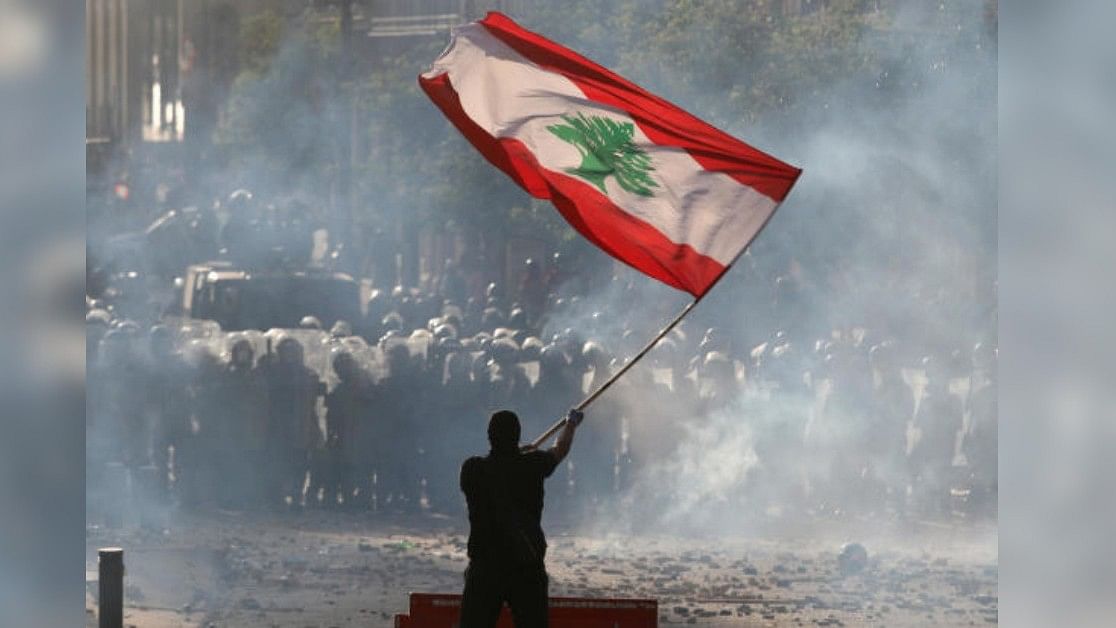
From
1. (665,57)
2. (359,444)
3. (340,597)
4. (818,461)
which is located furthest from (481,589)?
(665,57)

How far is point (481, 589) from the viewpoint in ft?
21.5

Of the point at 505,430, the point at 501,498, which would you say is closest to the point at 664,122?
the point at 505,430

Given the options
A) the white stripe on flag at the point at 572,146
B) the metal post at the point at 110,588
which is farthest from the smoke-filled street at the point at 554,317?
the metal post at the point at 110,588

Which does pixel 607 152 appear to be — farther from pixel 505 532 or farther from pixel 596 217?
pixel 505 532

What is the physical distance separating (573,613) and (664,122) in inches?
57.9

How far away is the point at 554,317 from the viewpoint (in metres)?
17.3

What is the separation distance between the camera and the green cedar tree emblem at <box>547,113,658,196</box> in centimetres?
733

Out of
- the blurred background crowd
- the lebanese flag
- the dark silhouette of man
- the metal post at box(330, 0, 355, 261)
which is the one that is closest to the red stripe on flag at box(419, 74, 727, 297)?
the lebanese flag

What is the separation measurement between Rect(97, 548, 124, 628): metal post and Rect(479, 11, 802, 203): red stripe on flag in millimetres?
2273

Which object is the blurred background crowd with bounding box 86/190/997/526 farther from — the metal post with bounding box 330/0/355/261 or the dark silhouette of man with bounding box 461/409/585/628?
the dark silhouette of man with bounding box 461/409/585/628

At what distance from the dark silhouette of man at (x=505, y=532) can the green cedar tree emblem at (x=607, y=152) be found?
3.01 ft

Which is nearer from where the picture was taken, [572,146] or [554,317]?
[572,146]

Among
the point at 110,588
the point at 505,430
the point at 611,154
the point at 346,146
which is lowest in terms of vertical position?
the point at 110,588

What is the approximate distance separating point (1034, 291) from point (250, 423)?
9517 millimetres
